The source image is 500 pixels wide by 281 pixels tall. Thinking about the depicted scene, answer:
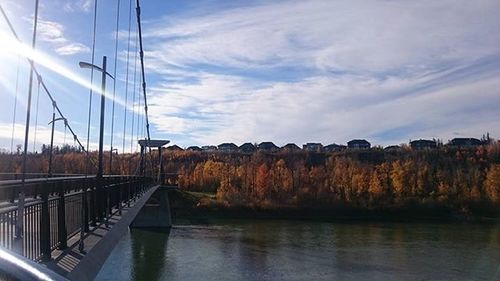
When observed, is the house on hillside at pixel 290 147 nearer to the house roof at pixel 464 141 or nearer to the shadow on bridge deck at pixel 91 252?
the house roof at pixel 464 141

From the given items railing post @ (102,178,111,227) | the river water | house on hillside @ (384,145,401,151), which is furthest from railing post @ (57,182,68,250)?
house on hillside @ (384,145,401,151)

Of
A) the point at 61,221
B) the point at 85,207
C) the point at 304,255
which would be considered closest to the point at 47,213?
the point at 61,221

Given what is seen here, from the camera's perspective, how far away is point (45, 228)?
4.86 metres

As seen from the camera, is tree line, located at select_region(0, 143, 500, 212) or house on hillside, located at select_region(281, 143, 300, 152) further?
house on hillside, located at select_region(281, 143, 300, 152)

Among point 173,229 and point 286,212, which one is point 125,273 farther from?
point 286,212

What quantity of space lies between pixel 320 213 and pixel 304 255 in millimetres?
28356

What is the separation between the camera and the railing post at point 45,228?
4.80 meters

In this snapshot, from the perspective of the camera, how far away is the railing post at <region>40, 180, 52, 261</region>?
4.80 meters

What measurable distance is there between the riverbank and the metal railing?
4032 centimetres

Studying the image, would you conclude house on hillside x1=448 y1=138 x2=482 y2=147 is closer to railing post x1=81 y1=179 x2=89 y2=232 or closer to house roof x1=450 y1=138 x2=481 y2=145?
house roof x1=450 y1=138 x2=481 y2=145

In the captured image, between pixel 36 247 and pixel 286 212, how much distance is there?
4752cm

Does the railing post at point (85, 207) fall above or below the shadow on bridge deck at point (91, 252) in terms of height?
above

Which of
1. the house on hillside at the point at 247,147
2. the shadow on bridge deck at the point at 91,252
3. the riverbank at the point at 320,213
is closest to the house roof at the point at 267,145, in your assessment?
the house on hillside at the point at 247,147

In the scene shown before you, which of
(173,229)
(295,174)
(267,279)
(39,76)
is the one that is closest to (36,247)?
(39,76)
